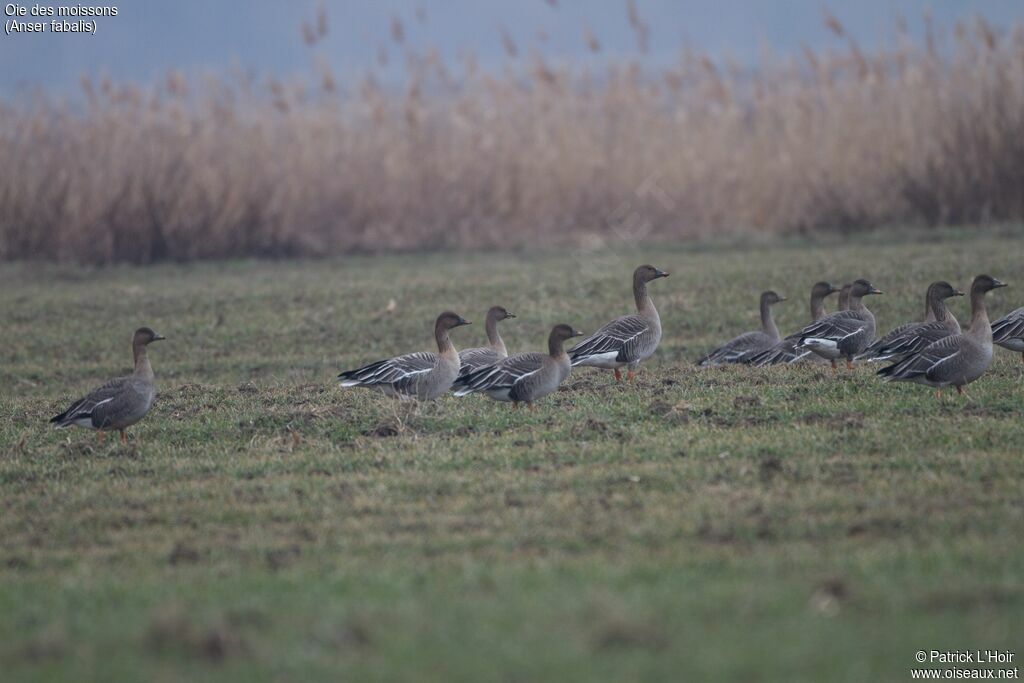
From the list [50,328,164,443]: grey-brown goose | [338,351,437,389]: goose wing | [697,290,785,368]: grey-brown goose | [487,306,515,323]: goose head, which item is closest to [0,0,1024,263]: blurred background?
[697,290,785,368]: grey-brown goose

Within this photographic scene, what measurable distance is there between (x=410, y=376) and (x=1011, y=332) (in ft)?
15.8

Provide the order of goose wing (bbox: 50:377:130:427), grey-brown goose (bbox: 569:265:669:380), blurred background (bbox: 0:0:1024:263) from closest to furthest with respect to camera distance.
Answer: goose wing (bbox: 50:377:130:427) → grey-brown goose (bbox: 569:265:669:380) → blurred background (bbox: 0:0:1024:263)

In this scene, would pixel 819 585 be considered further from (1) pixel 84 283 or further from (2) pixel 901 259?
(1) pixel 84 283

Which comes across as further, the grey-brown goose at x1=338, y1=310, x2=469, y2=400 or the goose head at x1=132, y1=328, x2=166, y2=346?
the grey-brown goose at x1=338, y1=310, x2=469, y2=400

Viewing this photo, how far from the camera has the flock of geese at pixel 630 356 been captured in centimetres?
997

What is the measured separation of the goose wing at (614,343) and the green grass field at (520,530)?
36cm

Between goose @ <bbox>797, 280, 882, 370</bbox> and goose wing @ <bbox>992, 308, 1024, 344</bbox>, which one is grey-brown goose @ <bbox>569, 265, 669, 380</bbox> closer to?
goose @ <bbox>797, 280, 882, 370</bbox>

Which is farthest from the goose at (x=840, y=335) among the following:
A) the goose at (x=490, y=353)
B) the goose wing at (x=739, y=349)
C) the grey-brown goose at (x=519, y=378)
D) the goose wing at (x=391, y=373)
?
the goose wing at (x=391, y=373)

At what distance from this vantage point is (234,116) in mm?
23828

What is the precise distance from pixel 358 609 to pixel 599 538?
5.07 ft

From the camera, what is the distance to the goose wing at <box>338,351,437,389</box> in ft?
37.0

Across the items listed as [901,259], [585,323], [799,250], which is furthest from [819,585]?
[799,250]

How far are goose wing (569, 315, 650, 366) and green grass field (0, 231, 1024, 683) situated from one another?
0.36 meters

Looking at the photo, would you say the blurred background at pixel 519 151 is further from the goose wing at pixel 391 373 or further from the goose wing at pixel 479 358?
the goose wing at pixel 391 373
